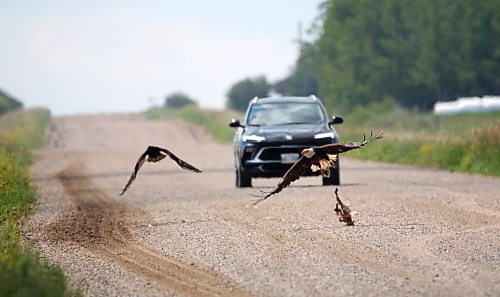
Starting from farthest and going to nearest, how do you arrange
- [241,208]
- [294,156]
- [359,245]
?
[294,156]
[241,208]
[359,245]

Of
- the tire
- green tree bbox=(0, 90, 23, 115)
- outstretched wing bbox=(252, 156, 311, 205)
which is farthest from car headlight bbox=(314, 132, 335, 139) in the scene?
green tree bbox=(0, 90, 23, 115)

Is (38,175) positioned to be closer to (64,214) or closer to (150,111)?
(64,214)

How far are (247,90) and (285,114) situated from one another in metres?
93.2

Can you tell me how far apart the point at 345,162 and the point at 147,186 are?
999 centimetres

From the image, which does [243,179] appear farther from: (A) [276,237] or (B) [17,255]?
(B) [17,255]

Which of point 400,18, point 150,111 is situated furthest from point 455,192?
point 150,111

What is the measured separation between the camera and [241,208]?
60.0ft

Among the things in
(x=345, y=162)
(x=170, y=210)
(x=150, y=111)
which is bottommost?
(x=150, y=111)

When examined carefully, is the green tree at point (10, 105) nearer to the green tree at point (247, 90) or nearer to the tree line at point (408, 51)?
the green tree at point (247, 90)

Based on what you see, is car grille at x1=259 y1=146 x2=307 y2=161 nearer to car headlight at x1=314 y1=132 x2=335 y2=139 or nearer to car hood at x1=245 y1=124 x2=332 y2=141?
car hood at x1=245 y1=124 x2=332 y2=141

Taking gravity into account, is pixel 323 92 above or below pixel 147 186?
below

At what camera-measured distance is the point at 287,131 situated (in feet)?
73.2

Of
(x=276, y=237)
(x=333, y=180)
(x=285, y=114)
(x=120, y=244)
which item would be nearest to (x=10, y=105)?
(x=285, y=114)

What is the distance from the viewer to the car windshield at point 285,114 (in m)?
23.4
